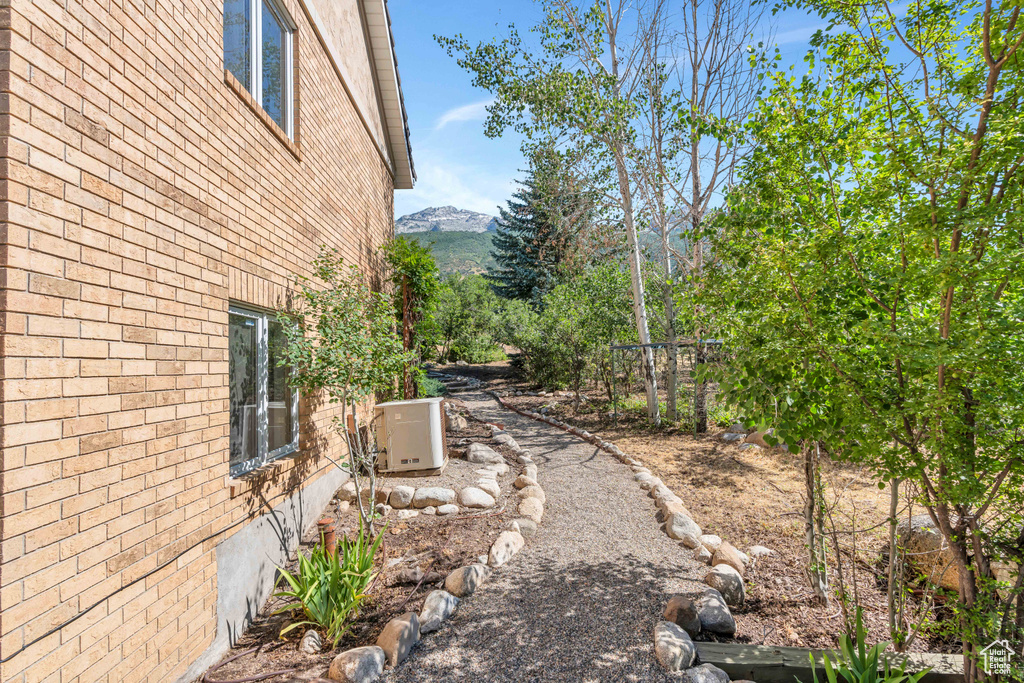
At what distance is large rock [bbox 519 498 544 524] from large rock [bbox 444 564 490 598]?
1.42 metres

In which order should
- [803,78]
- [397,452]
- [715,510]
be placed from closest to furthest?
[803,78], [715,510], [397,452]

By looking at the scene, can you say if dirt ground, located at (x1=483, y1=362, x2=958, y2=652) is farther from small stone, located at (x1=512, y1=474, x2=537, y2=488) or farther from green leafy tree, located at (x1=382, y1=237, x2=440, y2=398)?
green leafy tree, located at (x1=382, y1=237, x2=440, y2=398)

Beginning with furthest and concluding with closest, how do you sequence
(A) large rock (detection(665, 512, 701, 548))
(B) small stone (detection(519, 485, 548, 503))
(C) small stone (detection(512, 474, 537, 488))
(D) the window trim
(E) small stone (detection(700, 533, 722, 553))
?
(C) small stone (detection(512, 474, 537, 488)), (B) small stone (detection(519, 485, 548, 503)), (A) large rock (detection(665, 512, 701, 548)), (E) small stone (detection(700, 533, 722, 553)), (D) the window trim

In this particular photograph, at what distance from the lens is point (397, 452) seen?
21.3 ft

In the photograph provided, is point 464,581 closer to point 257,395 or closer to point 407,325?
point 257,395

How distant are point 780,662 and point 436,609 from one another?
2213 millimetres

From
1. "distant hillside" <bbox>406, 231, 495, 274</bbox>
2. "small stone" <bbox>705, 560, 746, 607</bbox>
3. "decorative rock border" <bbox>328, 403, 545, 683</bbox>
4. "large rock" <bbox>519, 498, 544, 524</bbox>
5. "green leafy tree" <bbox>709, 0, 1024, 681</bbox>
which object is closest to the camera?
"green leafy tree" <bbox>709, 0, 1024, 681</bbox>

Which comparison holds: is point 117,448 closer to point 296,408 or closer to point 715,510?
point 296,408

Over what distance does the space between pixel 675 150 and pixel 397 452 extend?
326 inches

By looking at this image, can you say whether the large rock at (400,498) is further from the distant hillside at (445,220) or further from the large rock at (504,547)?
the distant hillside at (445,220)

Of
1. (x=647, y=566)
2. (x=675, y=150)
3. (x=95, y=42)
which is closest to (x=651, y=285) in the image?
(x=675, y=150)

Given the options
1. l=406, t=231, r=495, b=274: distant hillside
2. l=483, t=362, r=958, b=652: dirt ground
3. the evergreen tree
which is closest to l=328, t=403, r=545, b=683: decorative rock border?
l=483, t=362, r=958, b=652: dirt ground

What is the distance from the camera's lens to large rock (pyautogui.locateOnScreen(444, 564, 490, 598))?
3703mm

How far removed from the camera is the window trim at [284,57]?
171 inches
